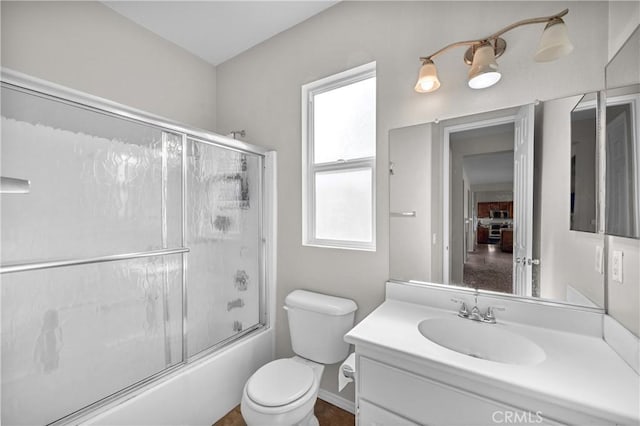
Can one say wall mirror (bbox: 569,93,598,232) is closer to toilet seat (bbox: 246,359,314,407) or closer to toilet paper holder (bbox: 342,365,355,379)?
toilet paper holder (bbox: 342,365,355,379)

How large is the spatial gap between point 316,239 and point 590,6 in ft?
5.83

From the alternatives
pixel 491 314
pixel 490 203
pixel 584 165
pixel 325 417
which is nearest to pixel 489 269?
pixel 491 314

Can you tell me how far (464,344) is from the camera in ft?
3.98

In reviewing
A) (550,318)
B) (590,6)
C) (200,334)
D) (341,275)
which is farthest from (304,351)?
(590,6)

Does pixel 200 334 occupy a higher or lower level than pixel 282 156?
lower

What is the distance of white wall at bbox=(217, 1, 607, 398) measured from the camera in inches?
45.3

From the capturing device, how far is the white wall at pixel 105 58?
4.79 feet

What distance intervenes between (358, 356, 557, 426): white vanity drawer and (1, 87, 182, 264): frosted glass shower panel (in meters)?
1.35

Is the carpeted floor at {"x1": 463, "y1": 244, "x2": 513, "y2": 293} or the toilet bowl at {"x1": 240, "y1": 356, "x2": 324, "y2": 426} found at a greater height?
the carpeted floor at {"x1": 463, "y1": 244, "x2": 513, "y2": 293}

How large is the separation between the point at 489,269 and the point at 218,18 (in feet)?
7.79

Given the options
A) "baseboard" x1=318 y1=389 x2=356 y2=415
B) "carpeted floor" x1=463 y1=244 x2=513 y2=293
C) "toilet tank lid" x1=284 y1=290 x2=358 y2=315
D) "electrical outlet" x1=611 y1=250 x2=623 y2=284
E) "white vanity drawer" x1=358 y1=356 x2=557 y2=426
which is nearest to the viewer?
"white vanity drawer" x1=358 y1=356 x2=557 y2=426

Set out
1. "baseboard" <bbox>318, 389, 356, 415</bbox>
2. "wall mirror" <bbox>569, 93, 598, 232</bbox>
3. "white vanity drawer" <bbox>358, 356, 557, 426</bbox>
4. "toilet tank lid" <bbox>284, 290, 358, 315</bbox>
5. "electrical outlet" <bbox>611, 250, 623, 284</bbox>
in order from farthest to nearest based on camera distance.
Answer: "baseboard" <bbox>318, 389, 356, 415</bbox> → "toilet tank lid" <bbox>284, 290, 358, 315</bbox> → "wall mirror" <bbox>569, 93, 598, 232</bbox> → "electrical outlet" <bbox>611, 250, 623, 284</bbox> → "white vanity drawer" <bbox>358, 356, 557, 426</bbox>

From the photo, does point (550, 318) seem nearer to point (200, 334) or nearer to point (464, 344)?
point (464, 344)

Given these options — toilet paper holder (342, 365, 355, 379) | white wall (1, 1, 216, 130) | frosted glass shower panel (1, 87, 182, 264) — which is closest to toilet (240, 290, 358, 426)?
toilet paper holder (342, 365, 355, 379)
